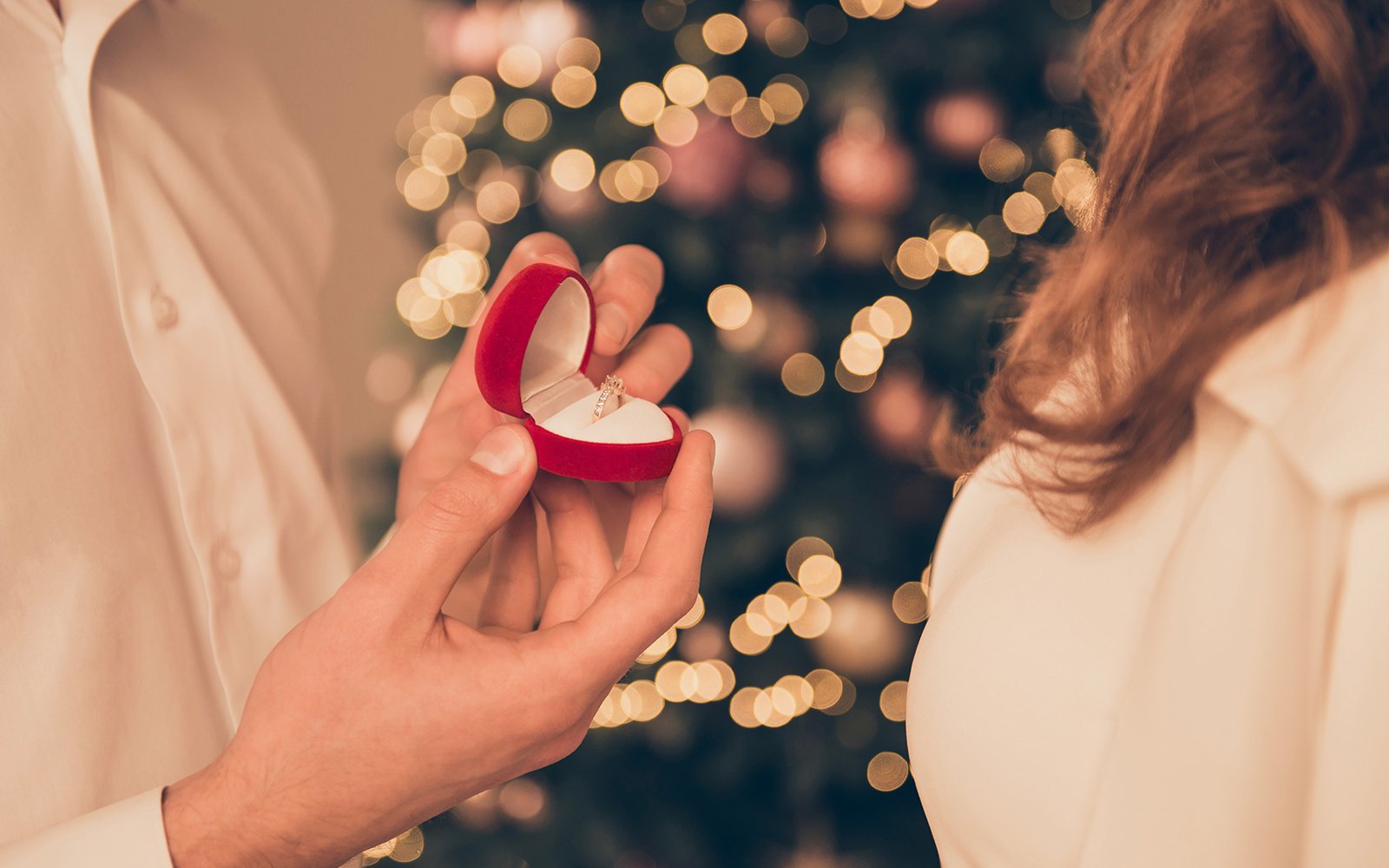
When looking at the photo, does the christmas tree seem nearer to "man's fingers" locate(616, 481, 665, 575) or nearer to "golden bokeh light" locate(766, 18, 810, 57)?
"golden bokeh light" locate(766, 18, 810, 57)

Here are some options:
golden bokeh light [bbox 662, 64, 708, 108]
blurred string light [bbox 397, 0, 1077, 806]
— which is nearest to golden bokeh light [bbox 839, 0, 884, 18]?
blurred string light [bbox 397, 0, 1077, 806]

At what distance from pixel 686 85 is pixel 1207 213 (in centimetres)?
123

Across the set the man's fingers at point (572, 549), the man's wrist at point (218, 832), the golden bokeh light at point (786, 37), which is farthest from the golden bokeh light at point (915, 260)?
the man's wrist at point (218, 832)

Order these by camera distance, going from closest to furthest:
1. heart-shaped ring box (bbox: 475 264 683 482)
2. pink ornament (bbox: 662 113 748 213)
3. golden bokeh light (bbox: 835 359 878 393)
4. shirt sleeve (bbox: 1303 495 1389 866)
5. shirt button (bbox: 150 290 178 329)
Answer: shirt sleeve (bbox: 1303 495 1389 866), heart-shaped ring box (bbox: 475 264 683 482), shirt button (bbox: 150 290 178 329), pink ornament (bbox: 662 113 748 213), golden bokeh light (bbox: 835 359 878 393)

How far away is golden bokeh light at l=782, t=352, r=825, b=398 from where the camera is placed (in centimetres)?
171

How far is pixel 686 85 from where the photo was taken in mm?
1648

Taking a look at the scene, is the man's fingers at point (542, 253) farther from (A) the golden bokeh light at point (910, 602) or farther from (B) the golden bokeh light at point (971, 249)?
(A) the golden bokeh light at point (910, 602)

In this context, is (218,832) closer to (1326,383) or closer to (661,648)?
(1326,383)

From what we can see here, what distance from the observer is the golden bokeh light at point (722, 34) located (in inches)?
64.3

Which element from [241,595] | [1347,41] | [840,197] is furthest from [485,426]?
[840,197]

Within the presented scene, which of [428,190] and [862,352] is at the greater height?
[428,190]

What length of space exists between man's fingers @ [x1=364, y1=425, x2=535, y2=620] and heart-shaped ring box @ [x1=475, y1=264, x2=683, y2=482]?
0.06 metres

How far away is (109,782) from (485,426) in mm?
428

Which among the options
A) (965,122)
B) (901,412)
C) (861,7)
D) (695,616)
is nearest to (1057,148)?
(965,122)
